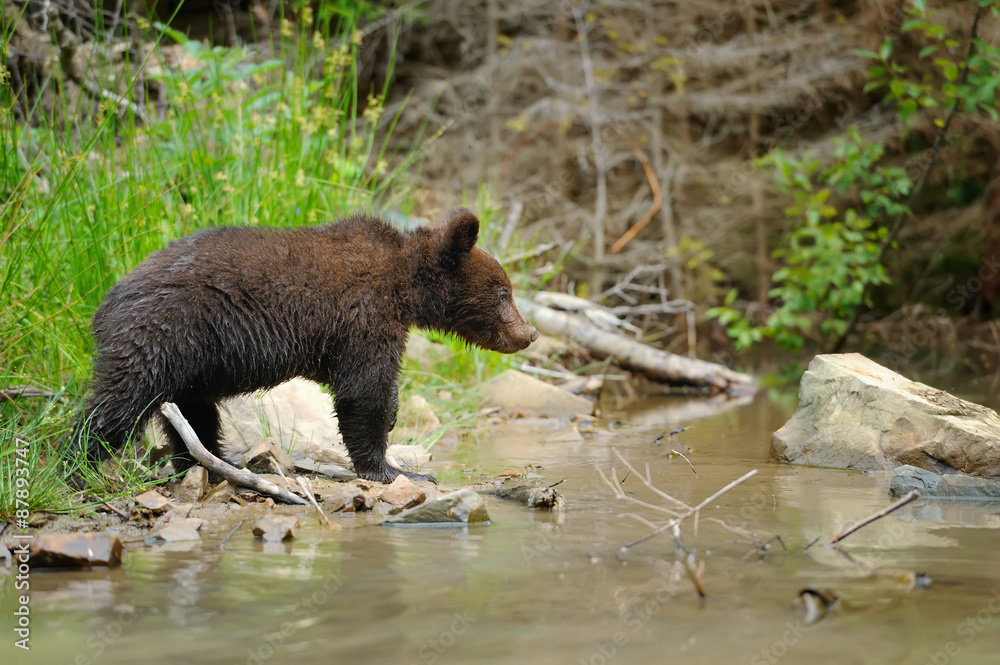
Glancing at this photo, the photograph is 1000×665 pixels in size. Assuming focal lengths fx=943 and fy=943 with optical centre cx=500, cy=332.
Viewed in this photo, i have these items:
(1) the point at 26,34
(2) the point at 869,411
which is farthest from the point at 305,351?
(1) the point at 26,34

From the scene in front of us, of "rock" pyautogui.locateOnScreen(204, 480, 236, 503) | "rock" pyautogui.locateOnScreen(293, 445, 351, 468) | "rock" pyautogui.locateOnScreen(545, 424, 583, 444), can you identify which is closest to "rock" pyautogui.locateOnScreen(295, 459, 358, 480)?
"rock" pyautogui.locateOnScreen(293, 445, 351, 468)

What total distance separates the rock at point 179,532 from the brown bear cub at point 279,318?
0.66 meters

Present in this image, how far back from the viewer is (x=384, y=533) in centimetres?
352

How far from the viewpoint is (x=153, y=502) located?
149 inches

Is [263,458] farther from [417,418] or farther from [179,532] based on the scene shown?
[417,418]

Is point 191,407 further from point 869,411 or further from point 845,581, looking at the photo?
point 869,411

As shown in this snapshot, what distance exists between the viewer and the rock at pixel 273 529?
3396 millimetres

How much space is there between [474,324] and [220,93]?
2.52 m

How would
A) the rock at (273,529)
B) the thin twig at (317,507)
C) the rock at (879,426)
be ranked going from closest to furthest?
the rock at (273,529), the thin twig at (317,507), the rock at (879,426)

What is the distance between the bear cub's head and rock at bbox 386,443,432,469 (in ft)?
2.29

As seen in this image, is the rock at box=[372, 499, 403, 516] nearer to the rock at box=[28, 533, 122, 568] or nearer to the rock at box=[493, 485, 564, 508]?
the rock at box=[493, 485, 564, 508]

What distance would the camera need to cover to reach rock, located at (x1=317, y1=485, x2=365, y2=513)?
3.97 meters

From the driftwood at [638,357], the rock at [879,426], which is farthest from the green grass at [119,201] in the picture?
the rock at [879,426]

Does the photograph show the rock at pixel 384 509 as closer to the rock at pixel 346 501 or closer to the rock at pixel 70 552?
the rock at pixel 346 501
